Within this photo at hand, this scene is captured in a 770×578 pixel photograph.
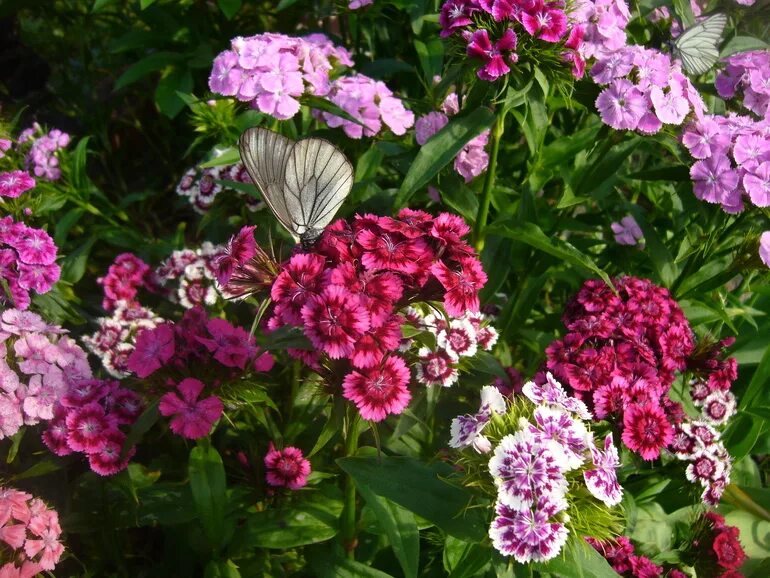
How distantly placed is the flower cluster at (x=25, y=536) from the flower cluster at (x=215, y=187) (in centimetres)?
121

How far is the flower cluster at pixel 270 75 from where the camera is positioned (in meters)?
2.52

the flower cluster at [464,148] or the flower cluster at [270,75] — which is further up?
the flower cluster at [270,75]

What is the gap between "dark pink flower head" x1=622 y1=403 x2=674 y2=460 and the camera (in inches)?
79.7

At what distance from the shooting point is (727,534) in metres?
2.30

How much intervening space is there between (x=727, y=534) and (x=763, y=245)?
0.94 meters

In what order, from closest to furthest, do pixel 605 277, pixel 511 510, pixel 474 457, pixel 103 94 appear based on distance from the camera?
pixel 511 510
pixel 474 457
pixel 605 277
pixel 103 94

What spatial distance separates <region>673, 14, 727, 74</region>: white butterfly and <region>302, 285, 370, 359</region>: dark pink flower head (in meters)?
1.87

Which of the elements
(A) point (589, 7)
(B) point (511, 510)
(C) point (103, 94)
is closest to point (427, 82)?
(A) point (589, 7)

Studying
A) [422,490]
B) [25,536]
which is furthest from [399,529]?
[25,536]

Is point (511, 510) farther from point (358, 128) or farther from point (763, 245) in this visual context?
point (358, 128)

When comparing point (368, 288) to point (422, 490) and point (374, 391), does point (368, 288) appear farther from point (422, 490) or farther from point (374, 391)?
point (422, 490)

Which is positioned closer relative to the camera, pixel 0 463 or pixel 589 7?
pixel 0 463

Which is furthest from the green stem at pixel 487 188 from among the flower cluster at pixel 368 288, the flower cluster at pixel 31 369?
the flower cluster at pixel 31 369

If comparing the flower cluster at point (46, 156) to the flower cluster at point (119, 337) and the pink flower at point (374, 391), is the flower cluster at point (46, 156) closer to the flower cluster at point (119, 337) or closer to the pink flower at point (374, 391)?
the flower cluster at point (119, 337)
